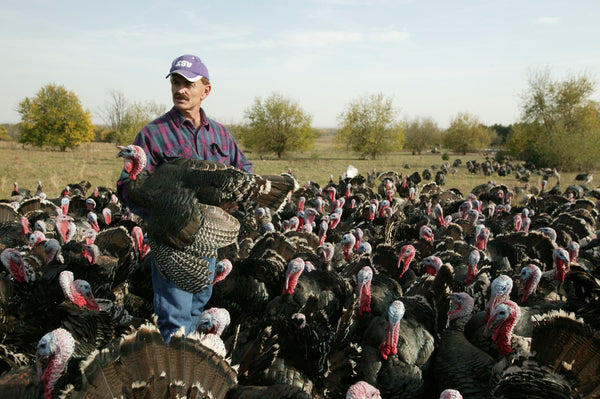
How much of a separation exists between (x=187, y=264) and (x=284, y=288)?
1688 millimetres

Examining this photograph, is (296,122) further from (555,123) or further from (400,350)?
(400,350)

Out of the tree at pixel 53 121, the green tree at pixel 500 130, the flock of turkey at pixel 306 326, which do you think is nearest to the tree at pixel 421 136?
the green tree at pixel 500 130

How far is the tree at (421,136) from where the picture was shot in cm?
5444

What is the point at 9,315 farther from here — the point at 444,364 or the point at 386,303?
the point at 444,364

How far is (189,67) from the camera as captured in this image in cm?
275

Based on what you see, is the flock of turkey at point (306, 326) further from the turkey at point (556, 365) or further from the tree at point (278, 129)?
the tree at point (278, 129)

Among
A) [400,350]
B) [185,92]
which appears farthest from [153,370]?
[400,350]

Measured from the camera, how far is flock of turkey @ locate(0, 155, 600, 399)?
2055 millimetres

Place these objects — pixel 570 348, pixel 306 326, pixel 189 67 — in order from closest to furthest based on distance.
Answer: pixel 570 348, pixel 189 67, pixel 306 326

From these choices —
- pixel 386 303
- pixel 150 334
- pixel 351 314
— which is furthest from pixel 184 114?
pixel 386 303

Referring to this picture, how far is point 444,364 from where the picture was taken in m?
3.13

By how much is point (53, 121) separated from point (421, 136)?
43.0 meters

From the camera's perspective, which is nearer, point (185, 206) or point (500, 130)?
point (185, 206)

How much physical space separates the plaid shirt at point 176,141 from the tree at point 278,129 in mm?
35489
